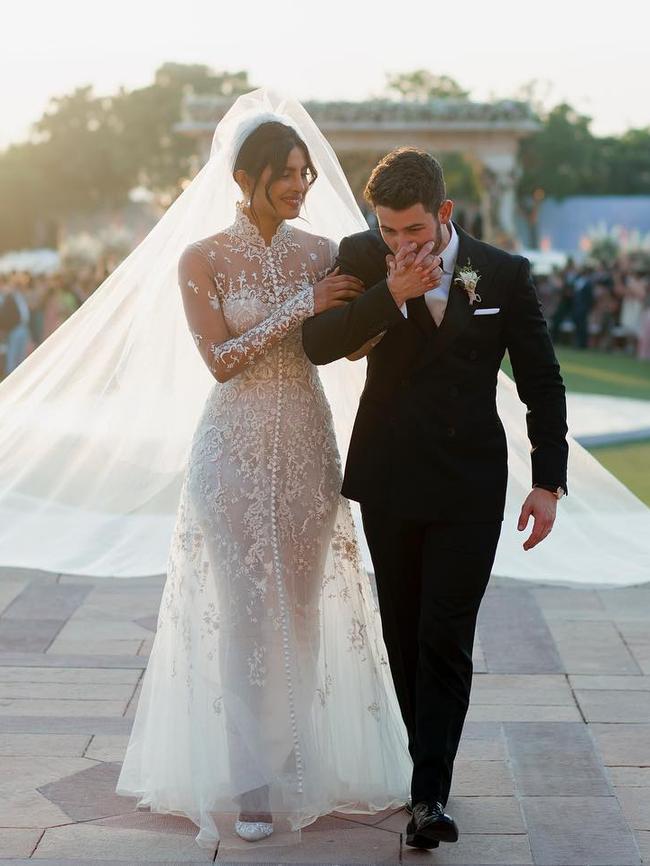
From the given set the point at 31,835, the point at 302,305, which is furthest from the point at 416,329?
the point at 31,835

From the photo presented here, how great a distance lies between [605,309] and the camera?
2845 centimetres

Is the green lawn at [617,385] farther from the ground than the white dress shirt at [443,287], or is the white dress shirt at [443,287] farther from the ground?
the white dress shirt at [443,287]

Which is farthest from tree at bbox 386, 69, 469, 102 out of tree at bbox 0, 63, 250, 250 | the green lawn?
the green lawn

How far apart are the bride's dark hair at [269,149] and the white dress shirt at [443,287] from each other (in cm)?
48

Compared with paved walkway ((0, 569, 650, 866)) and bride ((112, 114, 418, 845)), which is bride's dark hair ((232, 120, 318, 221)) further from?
paved walkway ((0, 569, 650, 866))

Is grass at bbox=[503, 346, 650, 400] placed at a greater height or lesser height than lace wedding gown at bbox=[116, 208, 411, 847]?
lesser

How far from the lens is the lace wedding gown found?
4.04 metres

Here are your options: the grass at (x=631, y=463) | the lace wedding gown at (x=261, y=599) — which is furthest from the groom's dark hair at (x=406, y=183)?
the grass at (x=631, y=463)

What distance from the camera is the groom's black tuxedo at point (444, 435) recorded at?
3822 mm

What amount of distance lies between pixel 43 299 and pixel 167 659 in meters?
19.3

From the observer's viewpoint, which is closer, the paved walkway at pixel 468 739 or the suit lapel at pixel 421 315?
the suit lapel at pixel 421 315

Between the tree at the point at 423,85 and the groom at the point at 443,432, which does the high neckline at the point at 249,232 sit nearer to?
the groom at the point at 443,432

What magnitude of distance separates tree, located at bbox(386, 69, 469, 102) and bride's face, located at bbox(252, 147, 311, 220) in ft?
293

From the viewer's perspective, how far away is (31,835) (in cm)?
404
